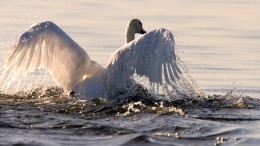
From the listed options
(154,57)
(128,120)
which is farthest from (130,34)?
(128,120)

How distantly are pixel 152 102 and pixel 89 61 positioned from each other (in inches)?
56.9

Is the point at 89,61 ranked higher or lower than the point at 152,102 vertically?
higher

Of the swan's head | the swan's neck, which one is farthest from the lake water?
the swan's neck

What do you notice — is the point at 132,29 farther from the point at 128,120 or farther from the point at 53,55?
the point at 128,120

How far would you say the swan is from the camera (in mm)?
14922

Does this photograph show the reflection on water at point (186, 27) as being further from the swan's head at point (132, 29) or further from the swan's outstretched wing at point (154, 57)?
the swan's outstretched wing at point (154, 57)

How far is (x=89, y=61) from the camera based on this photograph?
1609 centimetres

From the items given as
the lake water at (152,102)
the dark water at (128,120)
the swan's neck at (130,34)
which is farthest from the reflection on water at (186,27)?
the dark water at (128,120)

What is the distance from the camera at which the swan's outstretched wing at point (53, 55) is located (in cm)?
1599

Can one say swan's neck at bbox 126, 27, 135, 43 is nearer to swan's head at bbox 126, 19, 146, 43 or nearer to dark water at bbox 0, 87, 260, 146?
swan's head at bbox 126, 19, 146, 43

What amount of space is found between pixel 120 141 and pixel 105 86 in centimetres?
459

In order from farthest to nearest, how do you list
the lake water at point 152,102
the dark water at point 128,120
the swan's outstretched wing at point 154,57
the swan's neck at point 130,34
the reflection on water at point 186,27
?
the reflection on water at point 186,27, the swan's neck at point 130,34, the swan's outstretched wing at point 154,57, the lake water at point 152,102, the dark water at point 128,120

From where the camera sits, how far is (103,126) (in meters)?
12.3

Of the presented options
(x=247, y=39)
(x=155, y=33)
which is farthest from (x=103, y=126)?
(x=247, y=39)
